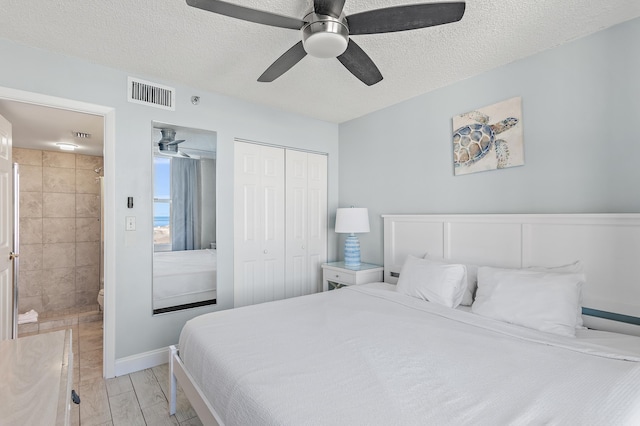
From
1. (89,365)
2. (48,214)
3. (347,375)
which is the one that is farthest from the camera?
(48,214)

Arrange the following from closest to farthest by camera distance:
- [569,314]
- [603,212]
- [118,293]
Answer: [569,314], [603,212], [118,293]

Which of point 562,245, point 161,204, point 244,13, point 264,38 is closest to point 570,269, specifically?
point 562,245

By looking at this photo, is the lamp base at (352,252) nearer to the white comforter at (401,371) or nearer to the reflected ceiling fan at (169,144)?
the white comforter at (401,371)

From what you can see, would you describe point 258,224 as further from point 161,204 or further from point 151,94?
point 151,94

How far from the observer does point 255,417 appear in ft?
3.80

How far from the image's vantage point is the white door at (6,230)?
2.46 m

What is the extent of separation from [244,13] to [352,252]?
257 cm

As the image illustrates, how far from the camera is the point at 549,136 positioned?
230 centimetres

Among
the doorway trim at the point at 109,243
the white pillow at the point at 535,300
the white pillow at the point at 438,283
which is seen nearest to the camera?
the white pillow at the point at 535,300

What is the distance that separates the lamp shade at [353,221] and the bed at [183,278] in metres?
1.35

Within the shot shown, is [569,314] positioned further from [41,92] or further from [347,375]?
[41,92]

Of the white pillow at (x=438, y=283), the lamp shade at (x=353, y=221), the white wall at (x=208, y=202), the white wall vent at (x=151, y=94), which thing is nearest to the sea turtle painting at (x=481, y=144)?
the white pillow at (x=438, y=283)

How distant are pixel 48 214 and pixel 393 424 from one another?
513 cm

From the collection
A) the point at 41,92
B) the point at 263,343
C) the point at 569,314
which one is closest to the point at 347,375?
the point at 263,343
